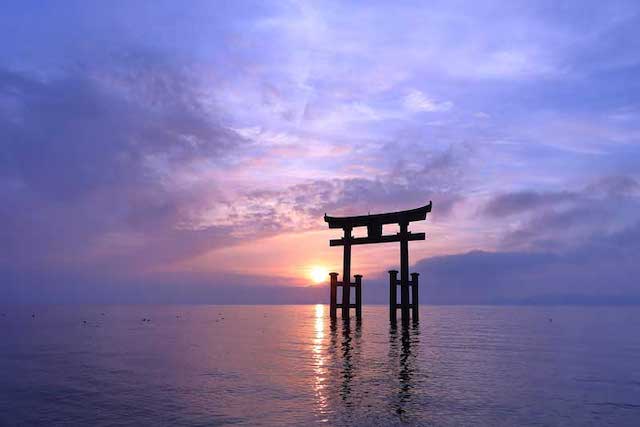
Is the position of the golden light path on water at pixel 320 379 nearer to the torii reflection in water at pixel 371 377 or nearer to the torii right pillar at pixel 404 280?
the torii reflection in water at pixel 371 377

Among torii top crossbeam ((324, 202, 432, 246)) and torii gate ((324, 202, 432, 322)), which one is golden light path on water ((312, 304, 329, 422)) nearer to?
torii gate ((324, 202, 432, 322))

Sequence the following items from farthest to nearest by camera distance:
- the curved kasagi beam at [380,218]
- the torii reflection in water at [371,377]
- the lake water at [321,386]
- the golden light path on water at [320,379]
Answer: the curved kasagi beam at [380,218] < the torii reflection in water at [371,377] < the golden light path on water at [320,379] < the lake water at [321,386]

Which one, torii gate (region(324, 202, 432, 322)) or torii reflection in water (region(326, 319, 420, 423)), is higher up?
torii gate (region(324, 202, 432, 322))

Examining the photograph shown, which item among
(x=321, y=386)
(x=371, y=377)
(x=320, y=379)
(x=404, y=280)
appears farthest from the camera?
(x=404, y=280)

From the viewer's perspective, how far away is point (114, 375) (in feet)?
61.3

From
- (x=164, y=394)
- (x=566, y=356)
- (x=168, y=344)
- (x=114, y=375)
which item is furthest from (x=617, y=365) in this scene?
(x=168, y=344)

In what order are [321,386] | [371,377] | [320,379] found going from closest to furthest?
[321,386] → [320,379] → [371,377]

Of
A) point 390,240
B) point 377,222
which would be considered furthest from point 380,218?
point 390,240

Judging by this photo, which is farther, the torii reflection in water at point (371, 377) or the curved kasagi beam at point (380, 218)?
the curved kasagi beam at point (380, 218)

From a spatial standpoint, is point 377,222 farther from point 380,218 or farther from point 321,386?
point 321,386

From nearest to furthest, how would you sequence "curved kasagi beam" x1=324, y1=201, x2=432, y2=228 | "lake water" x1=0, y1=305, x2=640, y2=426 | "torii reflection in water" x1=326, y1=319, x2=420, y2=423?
"lake water" x1=0, y1=305, x2=640, y2=426, "torii reflection in water" x1=326, y1=319, x2=420, y2=423, "curved kasagi beam" x1=324, y1=201, x2=432, y2=228

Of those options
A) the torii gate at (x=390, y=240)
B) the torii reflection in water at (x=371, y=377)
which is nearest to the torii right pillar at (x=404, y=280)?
the torii gate at (x=390, y=240)

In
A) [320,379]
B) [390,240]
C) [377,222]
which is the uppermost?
[377,222]

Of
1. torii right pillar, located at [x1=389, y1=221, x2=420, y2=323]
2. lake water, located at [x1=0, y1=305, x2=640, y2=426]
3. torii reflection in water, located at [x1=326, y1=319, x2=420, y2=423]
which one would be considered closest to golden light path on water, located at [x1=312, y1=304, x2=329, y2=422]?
lake water, located at [x1=0, y1=305, x2=640, y2=426]
